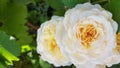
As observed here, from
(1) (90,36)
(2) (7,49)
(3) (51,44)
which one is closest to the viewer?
(1) (90,36)

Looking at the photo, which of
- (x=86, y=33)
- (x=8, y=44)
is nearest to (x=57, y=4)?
(x=8, y=44)

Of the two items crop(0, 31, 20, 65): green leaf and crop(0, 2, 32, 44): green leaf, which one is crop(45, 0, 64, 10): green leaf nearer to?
crop(0, 31, 20, 65): green leaf

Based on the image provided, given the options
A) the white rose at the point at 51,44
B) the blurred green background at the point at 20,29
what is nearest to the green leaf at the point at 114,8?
the blurred green background at the point at 20,29

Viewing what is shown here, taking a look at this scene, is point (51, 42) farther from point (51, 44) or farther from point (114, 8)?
point (114, 8)

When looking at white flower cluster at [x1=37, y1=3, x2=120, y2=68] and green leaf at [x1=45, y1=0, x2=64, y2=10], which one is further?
green leaf at [x1=45, y1=0, x2=64, y2=10]

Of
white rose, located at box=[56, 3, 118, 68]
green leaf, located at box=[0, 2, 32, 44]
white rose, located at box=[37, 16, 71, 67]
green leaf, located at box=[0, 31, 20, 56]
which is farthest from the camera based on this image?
green leaf, located at box=[0, 2, 32, 44]

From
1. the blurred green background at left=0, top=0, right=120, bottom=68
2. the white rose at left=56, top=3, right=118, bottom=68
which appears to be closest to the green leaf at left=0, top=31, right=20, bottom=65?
the blurred green background at left=0, top=0, right=120, bottom=68

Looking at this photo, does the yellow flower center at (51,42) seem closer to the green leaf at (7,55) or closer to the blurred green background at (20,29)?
the blurred green background at (20,29)
